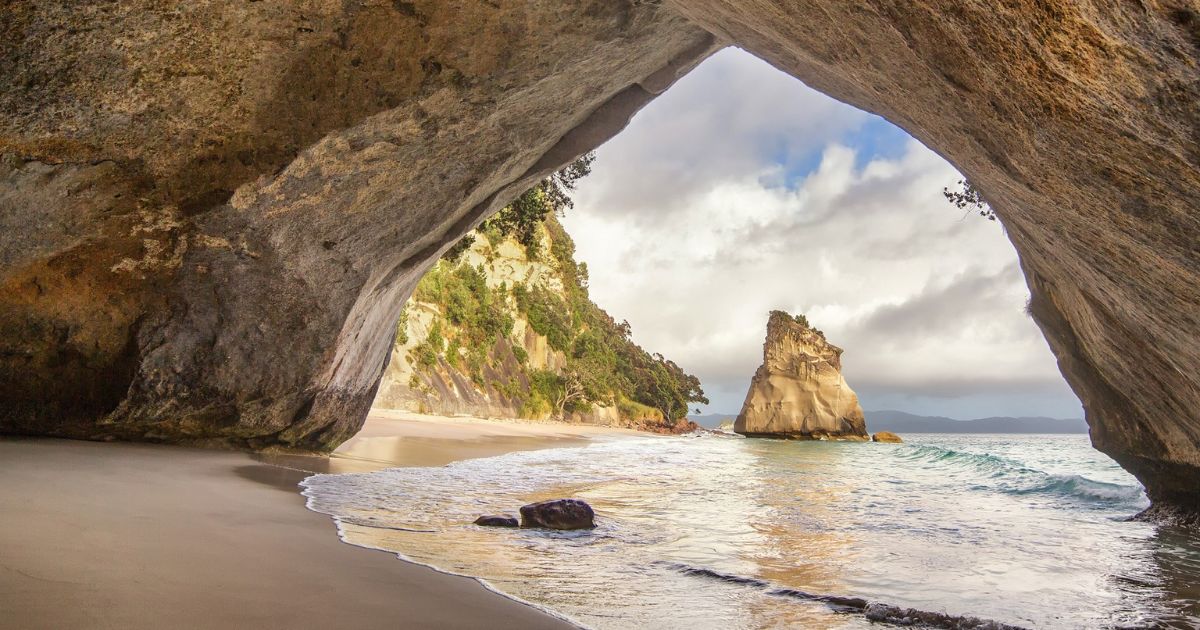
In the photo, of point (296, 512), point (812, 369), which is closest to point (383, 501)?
point (296, 512)

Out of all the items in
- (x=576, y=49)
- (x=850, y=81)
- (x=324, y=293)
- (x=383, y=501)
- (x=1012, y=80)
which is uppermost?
(x=576, y=49)

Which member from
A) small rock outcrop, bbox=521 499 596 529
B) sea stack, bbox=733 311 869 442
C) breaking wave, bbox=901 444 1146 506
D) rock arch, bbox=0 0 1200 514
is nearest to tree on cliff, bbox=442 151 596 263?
rock arch, bbox=0 0 1200 514

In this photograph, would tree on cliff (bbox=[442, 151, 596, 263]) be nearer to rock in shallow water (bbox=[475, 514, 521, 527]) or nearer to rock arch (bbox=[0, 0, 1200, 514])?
rock arch (bbox=[0, 0, 1200, 514])

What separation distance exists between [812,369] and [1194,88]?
49.8 m

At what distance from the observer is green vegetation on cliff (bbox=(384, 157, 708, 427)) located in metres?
35.2

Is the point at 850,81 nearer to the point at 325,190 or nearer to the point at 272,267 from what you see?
the point at 325,190

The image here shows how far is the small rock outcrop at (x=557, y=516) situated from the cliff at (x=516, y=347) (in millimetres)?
19835

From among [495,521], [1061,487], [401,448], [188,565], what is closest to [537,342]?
[401,448]

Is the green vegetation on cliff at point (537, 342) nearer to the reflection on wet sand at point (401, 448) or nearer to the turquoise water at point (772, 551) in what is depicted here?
the reflection on wet sand at point (401, 448)

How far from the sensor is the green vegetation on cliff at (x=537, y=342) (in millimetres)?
35188

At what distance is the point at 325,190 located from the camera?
7617 millimetres

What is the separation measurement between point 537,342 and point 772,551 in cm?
3949

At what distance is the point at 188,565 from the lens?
3281 millimetres

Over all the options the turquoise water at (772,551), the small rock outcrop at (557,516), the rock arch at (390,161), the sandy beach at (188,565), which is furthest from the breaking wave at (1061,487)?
the sandy beach at (188,565)
